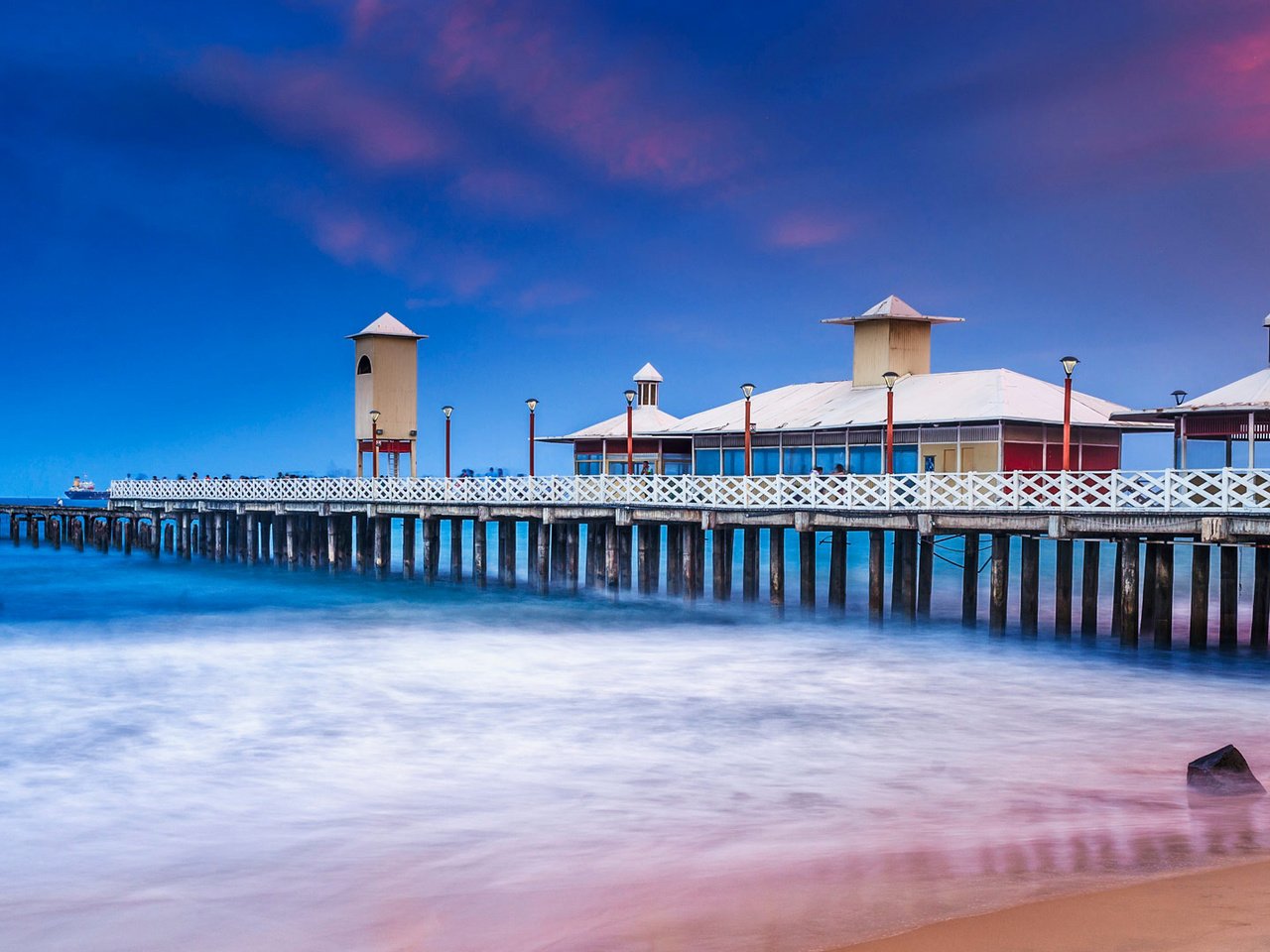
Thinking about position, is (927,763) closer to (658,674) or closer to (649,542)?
(658,674)

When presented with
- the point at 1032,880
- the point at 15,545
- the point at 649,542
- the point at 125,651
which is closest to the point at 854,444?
the point at 649,542

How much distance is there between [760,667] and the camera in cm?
2069

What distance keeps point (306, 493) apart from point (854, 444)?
18.0 metres

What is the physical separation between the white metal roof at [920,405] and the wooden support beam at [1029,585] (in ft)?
13.2

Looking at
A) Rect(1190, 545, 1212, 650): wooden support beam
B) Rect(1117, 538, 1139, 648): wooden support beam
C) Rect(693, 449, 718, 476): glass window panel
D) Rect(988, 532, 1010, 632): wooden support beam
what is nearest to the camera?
Rect(1117, 538, 1139, 648): wooden support beam

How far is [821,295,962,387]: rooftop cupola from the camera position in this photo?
34250 mm

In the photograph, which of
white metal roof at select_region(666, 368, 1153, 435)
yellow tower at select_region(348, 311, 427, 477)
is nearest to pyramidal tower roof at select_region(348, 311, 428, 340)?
yellow tower at select_region(348, 311, 427, 477)

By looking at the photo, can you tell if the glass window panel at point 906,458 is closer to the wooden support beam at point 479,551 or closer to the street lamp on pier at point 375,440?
the wooden support beam at point 479,551

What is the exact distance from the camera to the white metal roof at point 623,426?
120 feet

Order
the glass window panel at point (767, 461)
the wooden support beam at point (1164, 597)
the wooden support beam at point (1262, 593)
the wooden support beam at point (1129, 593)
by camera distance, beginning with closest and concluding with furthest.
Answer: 1. the wooden support beam at point (1129, 593)
2. the wooden support beam at point (1164, 597)
3. the wooden support beam at point (1262, 593)
4. the glass window panel at point (767, 461)

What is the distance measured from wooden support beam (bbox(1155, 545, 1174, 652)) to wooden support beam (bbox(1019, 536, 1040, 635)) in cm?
219

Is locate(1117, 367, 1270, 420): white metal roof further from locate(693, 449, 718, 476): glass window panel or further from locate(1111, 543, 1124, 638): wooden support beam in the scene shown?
locate(693, 449, 718, 476): glass window panel

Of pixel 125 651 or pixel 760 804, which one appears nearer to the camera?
pixel 760 804

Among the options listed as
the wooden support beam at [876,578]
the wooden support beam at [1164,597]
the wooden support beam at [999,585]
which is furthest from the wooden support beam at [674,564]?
the wooden support beam at [1164,597]
